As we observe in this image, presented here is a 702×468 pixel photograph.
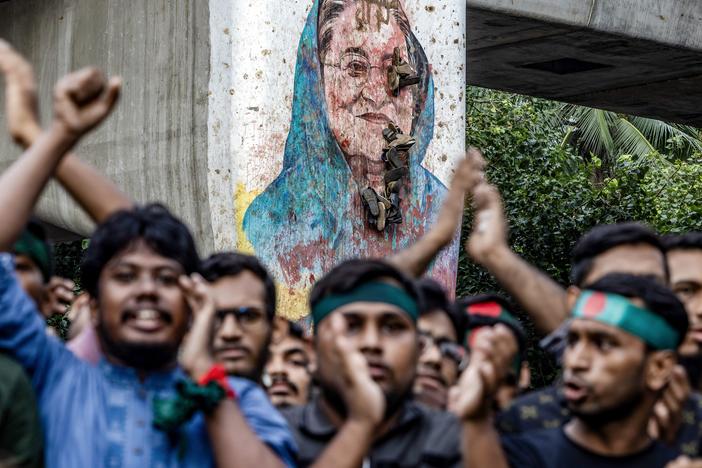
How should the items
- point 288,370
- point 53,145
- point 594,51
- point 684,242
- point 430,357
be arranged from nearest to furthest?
1. point 53,145
2. point 430,357
3. point 684,242
4. point 288,370
5. point 594,51

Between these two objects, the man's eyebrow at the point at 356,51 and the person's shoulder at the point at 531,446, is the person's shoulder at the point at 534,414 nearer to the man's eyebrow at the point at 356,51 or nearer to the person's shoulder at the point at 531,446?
the person's shoulder at the point at 531,446

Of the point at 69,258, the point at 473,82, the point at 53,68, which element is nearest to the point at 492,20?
the point at 473,82

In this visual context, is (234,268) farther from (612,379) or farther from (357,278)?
(612,379)

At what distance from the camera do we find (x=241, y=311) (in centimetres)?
437

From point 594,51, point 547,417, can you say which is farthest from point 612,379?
point 594,51

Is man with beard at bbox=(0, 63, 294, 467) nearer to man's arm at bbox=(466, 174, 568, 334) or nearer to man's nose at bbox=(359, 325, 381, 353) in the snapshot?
man's nose at bbox=(359, 325, 381, 353)

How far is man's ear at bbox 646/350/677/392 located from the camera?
3.72m

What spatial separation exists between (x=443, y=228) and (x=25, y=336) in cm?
169

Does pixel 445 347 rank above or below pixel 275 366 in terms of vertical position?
above

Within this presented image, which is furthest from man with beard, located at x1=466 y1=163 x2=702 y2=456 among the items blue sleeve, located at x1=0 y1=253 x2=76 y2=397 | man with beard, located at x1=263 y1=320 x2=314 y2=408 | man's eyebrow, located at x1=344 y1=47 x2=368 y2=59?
man's eyebrow, located at x1=344 y1=47 x2=368 y2=59

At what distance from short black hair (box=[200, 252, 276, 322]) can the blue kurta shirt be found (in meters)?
0.96

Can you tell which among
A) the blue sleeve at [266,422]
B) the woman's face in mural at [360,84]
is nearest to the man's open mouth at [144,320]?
the blue sleeve at [266,422]

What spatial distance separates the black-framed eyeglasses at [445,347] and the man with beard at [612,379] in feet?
2.12

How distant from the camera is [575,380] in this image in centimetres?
363
